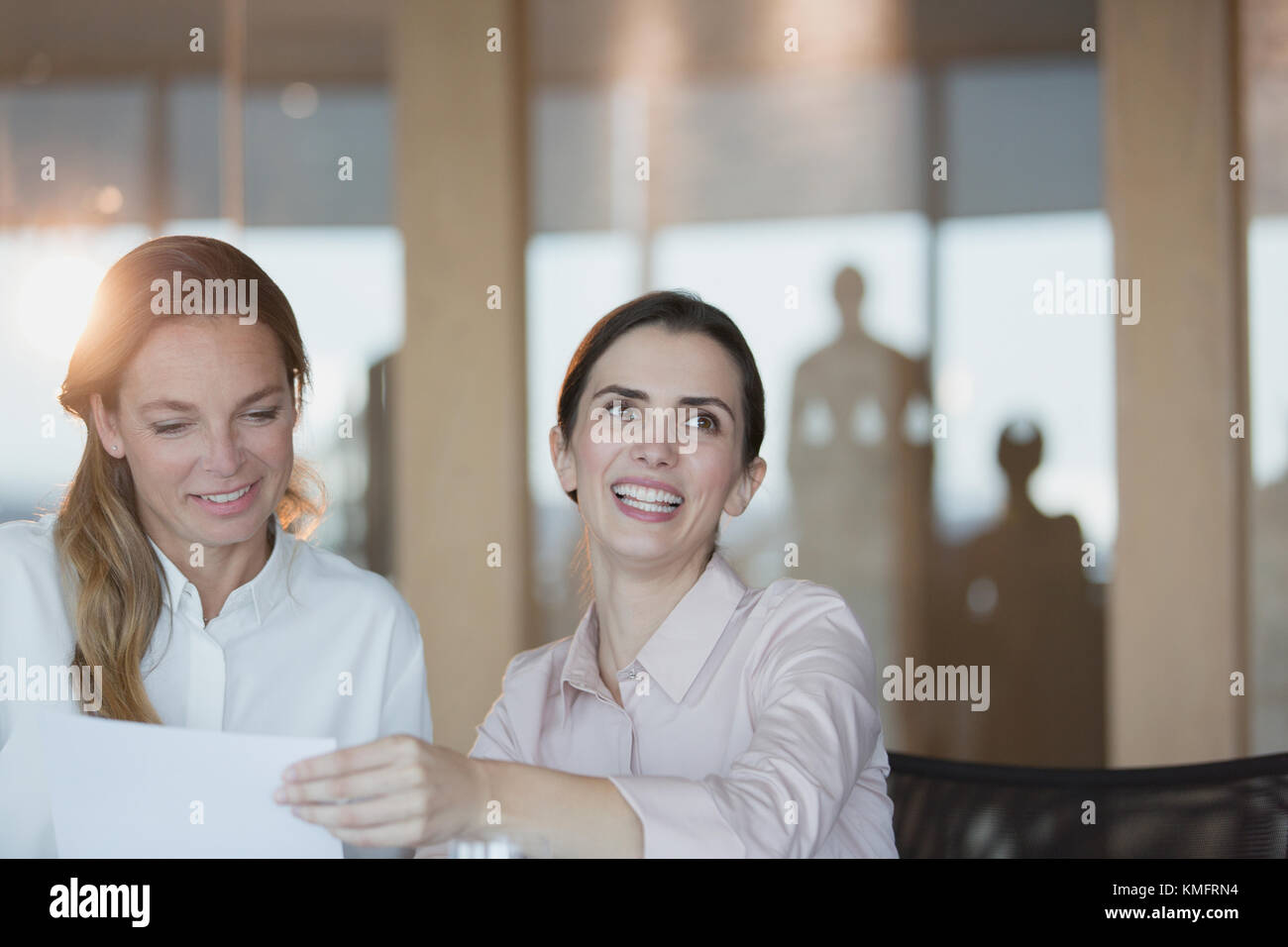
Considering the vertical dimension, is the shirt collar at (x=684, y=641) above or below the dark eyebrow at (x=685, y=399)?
Result: below

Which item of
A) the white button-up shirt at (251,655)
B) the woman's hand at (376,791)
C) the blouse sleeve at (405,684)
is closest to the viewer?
the woman's hand at (376,791)

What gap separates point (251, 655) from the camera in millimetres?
1414

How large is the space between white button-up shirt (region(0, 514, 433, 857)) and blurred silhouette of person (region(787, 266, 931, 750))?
93.2 inches

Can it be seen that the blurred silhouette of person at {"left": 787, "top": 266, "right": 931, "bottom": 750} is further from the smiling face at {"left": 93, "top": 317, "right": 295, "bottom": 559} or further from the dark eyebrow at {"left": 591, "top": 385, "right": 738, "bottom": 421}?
the smiling face at {"left": 93, "top": 317, "right": 295, "bottom": 559}

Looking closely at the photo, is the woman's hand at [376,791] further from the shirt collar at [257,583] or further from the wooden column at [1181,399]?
the wooden column at [1181,399]

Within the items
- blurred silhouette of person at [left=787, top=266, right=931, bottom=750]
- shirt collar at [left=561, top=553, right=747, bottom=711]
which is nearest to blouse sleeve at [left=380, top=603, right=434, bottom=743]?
shirt collar at [left=561, top=553, right=747, bottom=711]

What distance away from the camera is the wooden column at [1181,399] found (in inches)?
132

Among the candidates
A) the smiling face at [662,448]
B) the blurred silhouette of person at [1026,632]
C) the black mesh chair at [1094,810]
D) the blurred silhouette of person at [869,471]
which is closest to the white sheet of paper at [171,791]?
the smiling face at [662,448]

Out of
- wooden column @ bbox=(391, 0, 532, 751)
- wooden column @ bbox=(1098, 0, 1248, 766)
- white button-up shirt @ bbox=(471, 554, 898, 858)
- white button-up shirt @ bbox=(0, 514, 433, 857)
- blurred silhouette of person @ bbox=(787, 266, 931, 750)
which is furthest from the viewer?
blurred silhouette of person @ bbox=(787, 266, 931, 750)

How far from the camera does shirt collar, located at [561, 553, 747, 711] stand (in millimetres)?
1421

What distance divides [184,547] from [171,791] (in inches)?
22.9

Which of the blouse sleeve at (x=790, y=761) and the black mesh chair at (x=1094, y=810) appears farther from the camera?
the black mesh chair at (x=1094, y=810)
